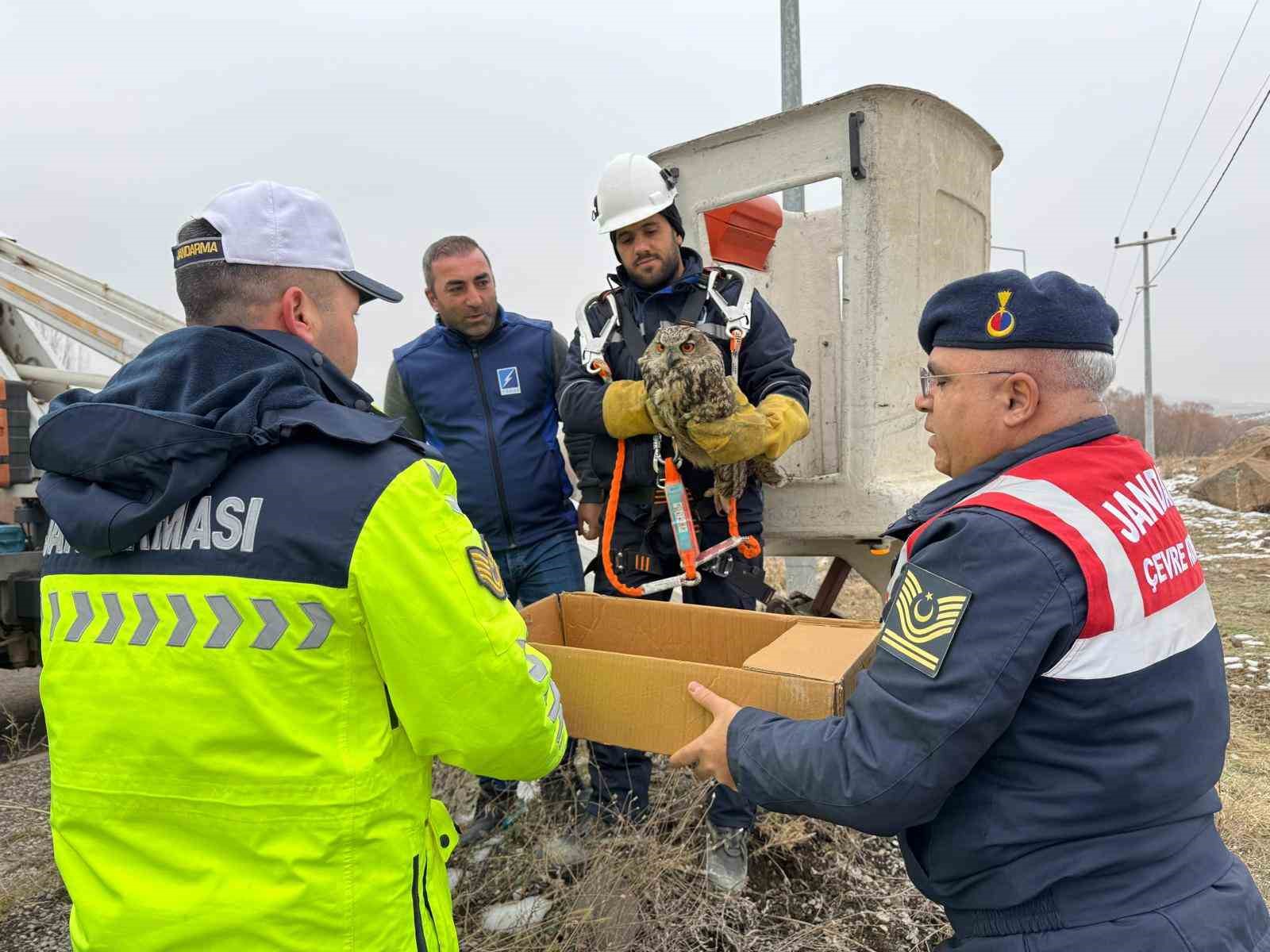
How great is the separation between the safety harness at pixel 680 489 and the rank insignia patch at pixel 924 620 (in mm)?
1411

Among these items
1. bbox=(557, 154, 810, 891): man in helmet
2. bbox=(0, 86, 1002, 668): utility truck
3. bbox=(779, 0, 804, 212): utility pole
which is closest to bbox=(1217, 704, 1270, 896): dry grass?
bbox=(0, 86, 1002, 668): utility truck

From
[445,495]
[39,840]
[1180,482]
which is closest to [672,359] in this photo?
[445,495]

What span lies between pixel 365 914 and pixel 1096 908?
3.69 ft

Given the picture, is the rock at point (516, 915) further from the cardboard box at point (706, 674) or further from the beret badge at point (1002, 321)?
the beret badge at point (1002, 321)

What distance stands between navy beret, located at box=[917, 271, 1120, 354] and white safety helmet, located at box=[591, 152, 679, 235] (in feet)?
5.60

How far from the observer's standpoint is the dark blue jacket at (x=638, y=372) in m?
2.88

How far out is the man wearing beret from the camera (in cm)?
125

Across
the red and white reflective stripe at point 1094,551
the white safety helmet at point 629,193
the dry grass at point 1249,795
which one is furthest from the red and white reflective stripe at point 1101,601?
the dry grass at point 1249,795

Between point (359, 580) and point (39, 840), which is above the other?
point (359, 580)

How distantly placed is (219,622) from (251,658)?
7cm

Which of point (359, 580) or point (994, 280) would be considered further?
point (994, 280)

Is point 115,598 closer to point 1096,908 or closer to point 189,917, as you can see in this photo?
point 189,917

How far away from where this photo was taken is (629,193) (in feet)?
10.1

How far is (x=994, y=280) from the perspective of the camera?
147 centimetres
